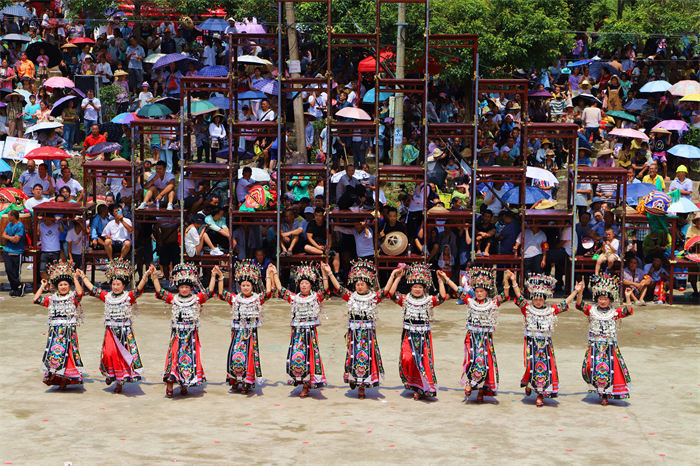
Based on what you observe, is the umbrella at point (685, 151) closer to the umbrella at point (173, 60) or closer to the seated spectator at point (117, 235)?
the umbrella at point (173, 60)

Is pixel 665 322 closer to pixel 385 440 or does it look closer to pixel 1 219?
pixel 385 440

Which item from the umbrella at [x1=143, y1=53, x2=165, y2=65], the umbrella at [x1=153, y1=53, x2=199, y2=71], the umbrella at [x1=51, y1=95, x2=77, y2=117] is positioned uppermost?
the umbrella at [x1=143, y1=53, x2=165, y2=65]

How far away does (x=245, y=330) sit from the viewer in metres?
11.3

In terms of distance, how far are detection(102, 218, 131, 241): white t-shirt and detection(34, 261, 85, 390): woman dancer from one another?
16.9 feet

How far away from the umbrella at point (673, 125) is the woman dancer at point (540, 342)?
37.8 ft

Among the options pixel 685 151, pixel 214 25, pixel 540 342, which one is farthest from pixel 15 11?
pixel 540 342

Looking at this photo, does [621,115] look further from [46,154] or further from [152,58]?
[46,154]

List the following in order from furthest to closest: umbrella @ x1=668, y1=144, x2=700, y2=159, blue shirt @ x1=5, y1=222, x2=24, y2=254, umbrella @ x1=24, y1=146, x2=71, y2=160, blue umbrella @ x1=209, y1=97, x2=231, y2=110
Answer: umbrella @ x1=668, y1=144, x2=700, y2=159, blue umbrella @ x1=209, y1=97, x2=231, y2=110, umbrella @ x1=24, y1=146, x2=71, y2=160, blue shirt @ x1=5, y1=222, x2=24, y2=254

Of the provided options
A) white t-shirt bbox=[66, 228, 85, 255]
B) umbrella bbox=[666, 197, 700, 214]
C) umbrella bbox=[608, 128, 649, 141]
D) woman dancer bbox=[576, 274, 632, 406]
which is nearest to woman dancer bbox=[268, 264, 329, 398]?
woman dancer bbox=[576, 274, 632, 406]

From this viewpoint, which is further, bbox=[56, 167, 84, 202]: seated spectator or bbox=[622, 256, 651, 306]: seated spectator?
bbox=[56, 167, 84, 202]: seated spectator

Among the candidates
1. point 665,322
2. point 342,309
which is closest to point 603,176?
point 665,322

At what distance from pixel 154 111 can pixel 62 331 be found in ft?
27.4

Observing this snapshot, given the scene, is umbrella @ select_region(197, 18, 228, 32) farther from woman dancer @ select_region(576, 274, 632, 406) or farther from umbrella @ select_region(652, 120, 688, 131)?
woman dancer @ select_region(576, 274, 632, 406)

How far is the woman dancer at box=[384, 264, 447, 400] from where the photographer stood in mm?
11062
